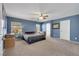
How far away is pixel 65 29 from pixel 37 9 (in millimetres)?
1240

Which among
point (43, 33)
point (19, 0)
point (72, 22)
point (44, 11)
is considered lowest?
point (43, 33)

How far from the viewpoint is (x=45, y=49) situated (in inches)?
136

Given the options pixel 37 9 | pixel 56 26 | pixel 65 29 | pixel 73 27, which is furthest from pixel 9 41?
pixel 73 27

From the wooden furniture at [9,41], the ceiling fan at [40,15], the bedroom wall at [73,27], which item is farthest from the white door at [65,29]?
the wooden furniture at [9,41]

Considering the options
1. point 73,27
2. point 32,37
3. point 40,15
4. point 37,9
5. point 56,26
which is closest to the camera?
point 37,9

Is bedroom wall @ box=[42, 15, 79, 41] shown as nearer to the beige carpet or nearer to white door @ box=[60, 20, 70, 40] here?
white door @ box=[60, 20, 70, 40]

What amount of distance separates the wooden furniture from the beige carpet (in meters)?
0.12

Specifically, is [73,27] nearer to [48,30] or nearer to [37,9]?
[48,30]

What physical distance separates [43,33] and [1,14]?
1433 mm

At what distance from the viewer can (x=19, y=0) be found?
282 centimetres

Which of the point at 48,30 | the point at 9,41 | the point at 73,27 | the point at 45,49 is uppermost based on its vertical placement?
the point at 73,27

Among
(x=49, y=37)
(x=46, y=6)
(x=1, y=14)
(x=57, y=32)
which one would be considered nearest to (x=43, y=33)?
(x=49, y=37)

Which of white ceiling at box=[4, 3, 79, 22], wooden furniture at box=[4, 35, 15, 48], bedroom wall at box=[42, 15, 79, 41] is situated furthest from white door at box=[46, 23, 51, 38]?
wooden furniture at box=[4, 35, 15, 48]

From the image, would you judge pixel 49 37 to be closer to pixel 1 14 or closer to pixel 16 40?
pixel 16 40
